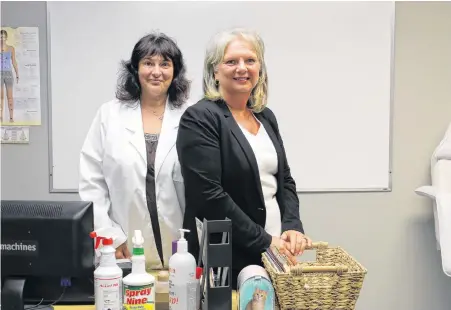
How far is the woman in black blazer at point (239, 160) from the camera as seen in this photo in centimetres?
155

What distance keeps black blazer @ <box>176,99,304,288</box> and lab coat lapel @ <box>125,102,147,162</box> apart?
336 millimetres

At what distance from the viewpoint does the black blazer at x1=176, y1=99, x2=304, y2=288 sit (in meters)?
1.54

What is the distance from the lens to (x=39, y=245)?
3.89ft

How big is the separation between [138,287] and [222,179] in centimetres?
58

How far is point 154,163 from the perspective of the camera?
191cm

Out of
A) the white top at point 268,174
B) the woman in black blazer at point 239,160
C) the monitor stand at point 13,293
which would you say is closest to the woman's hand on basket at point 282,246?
the woman in black blazer at point 239,160

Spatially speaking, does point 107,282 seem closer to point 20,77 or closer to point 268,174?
point 268,174

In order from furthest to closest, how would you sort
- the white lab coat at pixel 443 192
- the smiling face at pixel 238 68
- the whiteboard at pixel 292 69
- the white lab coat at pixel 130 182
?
the whiteboard at pixel 292 69 → the white lab coat at pixel 443 192 → the white lab coat at pixel 130 182 → the smiling face at pixel 238 68

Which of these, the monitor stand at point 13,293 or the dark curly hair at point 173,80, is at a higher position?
the dark curly hair at point 173,80

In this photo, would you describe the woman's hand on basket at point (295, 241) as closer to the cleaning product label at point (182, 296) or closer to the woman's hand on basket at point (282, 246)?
the woman's hand on basket at point (282, 246)

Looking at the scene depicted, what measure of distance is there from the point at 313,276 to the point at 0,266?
0.80 meters

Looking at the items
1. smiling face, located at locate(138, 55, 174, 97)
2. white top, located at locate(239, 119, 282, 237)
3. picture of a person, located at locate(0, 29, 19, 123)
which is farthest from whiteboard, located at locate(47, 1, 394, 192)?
white top, located at locate(239, 119, 282, 237)

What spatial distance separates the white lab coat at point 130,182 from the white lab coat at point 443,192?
1.27m

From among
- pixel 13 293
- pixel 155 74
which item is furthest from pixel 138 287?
pixel 155 74
